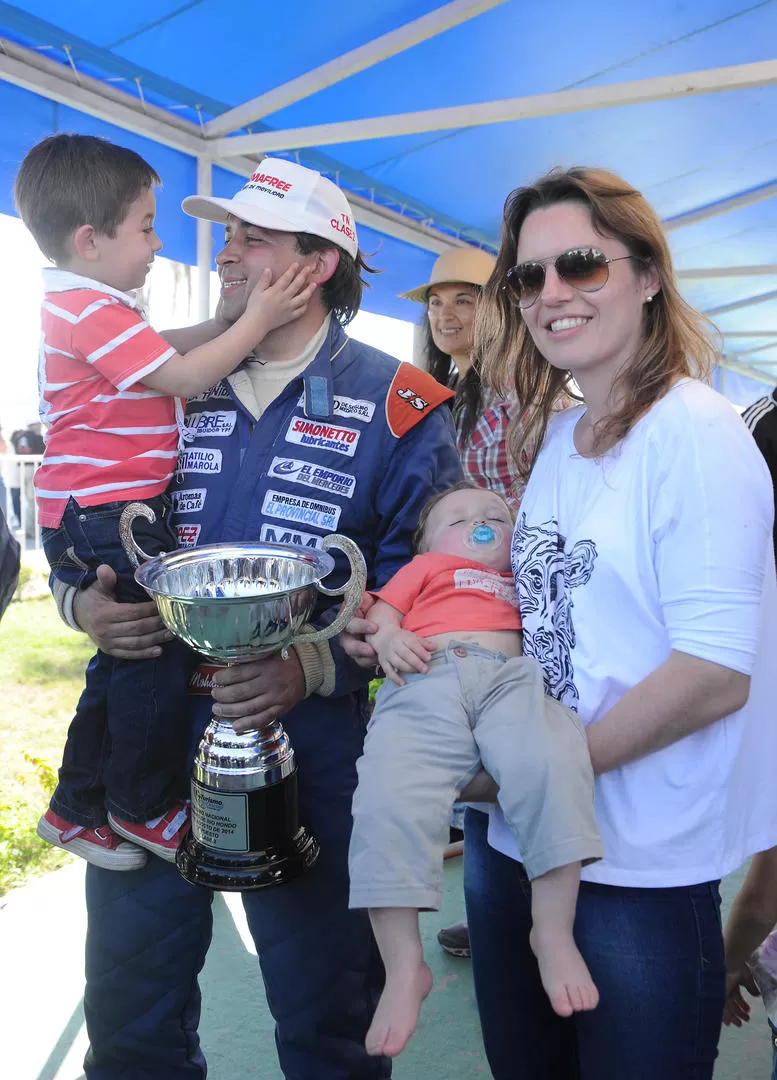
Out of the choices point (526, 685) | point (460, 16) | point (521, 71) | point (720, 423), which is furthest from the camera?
point (521, 71)

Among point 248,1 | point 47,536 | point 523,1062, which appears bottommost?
point 523,1062

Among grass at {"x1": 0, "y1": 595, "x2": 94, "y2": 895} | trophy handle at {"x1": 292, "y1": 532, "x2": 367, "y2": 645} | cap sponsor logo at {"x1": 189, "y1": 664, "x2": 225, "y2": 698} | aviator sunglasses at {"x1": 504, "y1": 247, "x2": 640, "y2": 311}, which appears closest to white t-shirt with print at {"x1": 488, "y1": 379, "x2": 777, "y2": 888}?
aviator sunglasses at {"x1": 504, "y1": 247, "x2": 640, "y2": 311}

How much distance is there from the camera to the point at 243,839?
1633 mm

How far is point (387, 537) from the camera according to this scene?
203cm

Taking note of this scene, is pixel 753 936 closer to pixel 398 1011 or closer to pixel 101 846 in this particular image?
pixel 398 1011

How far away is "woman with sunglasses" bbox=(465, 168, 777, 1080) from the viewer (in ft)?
4.33

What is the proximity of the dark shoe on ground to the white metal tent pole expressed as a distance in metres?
2.97

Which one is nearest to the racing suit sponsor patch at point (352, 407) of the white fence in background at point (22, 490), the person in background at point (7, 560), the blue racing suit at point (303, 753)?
the blue racing suit at point (303, 753)

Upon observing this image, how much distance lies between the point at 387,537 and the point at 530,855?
871 mm

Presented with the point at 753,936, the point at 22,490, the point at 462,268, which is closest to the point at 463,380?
the point at 462,268

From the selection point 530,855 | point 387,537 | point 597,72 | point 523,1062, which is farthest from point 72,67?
point 523,1062

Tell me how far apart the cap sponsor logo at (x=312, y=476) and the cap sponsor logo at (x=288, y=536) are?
0.38 feet

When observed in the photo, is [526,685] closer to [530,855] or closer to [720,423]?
[530,855]

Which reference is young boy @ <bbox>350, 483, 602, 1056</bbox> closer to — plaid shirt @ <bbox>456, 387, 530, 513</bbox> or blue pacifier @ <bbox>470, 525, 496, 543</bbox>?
blue pacifier @ <bbox>470, 525, 496, 543</bbox>
